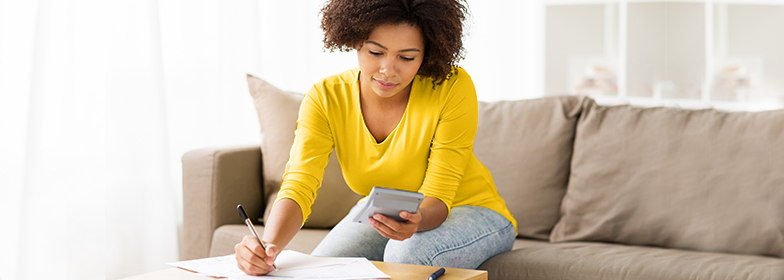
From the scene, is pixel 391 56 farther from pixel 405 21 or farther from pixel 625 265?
pixel 625 265

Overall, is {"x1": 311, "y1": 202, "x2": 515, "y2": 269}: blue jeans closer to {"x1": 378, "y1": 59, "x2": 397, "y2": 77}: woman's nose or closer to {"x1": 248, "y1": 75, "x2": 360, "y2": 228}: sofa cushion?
{"x1": 378, "y1": 59, "x2": 397, "y2": 77}: woman's nose

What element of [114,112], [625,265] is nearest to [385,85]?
[625,265]

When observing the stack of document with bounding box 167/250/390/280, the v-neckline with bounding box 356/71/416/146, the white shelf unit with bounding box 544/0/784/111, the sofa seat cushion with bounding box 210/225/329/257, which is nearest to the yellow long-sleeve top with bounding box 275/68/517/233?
the v-neckline with bounding box 356/71/416/146

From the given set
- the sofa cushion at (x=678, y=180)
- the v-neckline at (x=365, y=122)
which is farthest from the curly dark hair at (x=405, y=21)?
the sofa cushion at (x=678, y=180)

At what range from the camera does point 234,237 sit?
1867 mm

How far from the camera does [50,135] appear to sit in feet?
6.27

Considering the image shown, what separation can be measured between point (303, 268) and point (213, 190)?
36.7 inches

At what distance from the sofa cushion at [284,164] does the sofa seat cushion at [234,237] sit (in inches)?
2.4

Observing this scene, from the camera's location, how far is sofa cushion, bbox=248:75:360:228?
1988mm

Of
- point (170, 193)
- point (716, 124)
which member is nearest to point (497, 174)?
point (716, 124)

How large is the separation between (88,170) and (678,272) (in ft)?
5.55

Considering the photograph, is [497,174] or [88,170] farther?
[88,170]

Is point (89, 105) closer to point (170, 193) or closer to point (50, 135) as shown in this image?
point (50, 135)

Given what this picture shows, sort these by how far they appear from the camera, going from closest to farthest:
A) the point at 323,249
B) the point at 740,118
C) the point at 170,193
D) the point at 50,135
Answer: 1. the point at 323,249
2. the point at 740,118
3. the point at 50,135
4. the point at 170,193
